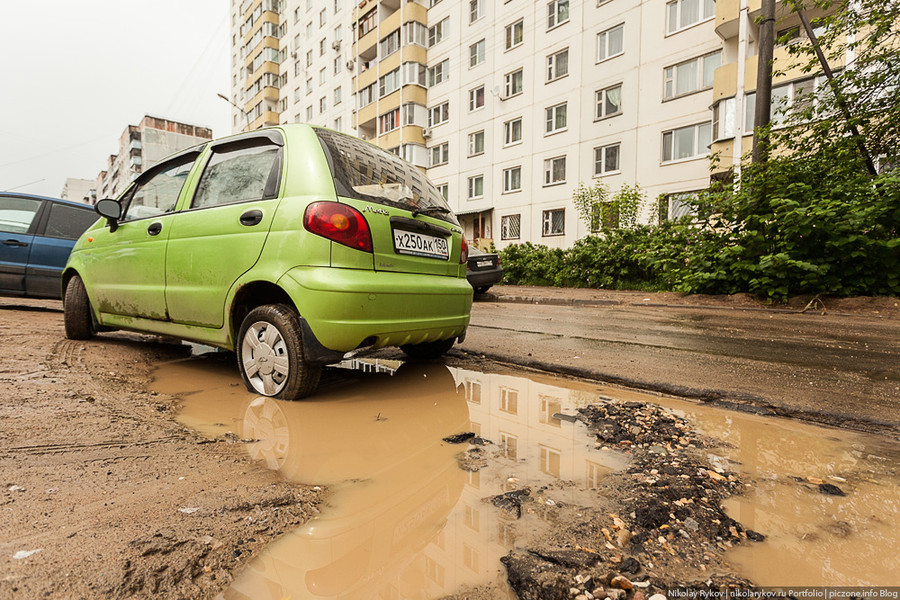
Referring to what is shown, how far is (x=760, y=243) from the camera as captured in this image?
8891mm

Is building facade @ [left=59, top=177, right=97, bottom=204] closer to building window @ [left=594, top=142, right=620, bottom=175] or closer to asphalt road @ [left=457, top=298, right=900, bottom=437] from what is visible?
building window @ [left=594, top=142, right=620, bottom=175]

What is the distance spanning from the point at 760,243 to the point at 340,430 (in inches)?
369

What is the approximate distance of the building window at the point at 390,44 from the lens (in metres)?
31.2

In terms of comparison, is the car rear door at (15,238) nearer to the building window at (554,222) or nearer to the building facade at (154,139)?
the building window at (554,222)

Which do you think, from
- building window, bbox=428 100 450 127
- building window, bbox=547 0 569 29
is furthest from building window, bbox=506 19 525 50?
building window, bbox=428 100 450 127

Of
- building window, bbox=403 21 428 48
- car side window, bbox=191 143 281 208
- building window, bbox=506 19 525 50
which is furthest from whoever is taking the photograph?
→ building window, bbox=403 21 428 48

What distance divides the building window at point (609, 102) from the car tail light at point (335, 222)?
21.3 metres

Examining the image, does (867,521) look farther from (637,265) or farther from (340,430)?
(637,265)

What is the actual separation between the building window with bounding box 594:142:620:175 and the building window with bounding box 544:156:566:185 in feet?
5.92

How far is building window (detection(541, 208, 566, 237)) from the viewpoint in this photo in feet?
75.3

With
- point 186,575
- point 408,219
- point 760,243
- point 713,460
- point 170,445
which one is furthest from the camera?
point 760,243

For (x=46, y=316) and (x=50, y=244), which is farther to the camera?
(x=50, y=244)

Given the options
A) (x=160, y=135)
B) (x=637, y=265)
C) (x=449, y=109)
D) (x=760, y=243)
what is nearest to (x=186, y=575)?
(x=760, y=243)

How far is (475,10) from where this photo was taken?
2761 cm
